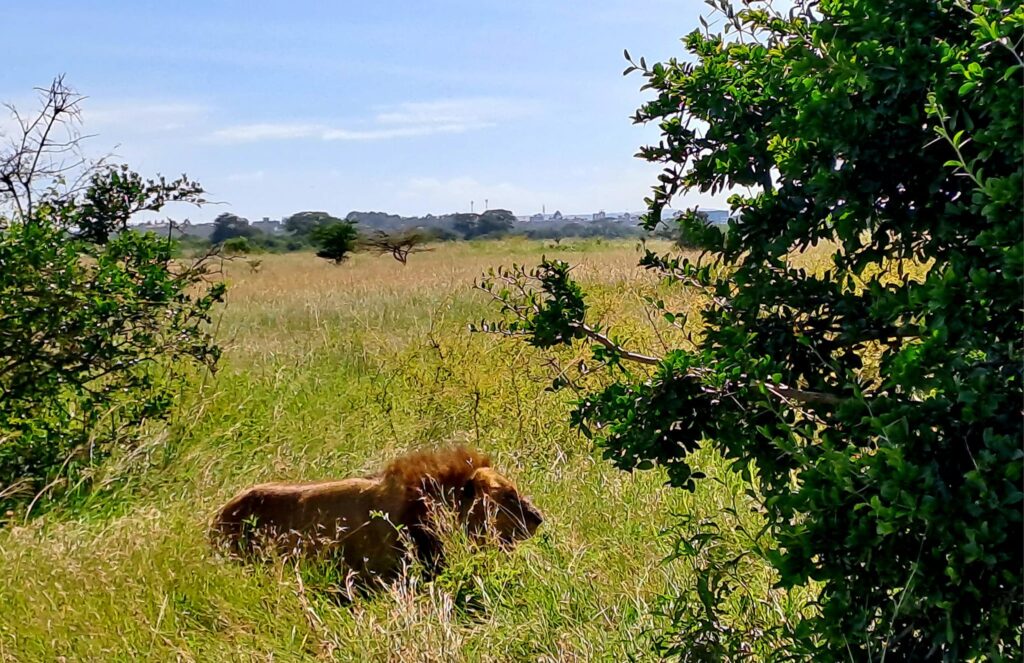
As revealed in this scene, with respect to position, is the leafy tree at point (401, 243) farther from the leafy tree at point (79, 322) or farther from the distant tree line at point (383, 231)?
the leafy tree at point (79, 322)

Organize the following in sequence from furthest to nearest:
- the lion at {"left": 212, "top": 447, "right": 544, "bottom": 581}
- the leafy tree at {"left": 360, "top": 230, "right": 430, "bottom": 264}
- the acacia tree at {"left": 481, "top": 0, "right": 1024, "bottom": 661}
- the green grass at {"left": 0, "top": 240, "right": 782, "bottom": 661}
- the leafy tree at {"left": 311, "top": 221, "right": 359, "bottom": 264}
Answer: the leafy tree at {"left": 311, "top": 221, "right": 359, "bottom": 264} → the leafy tree at {"left": 360, "top": 230, "right": 430, "bottom": 264} → the lion at {"left": 212, "top": 447, "right": 544, "bottom": 581} → the green grass at {"left": 0, "top": 240, "right": 782, "bottom": 661} → the acacia tree at {"left": 481, "top": 0, "right": 1024, "bottom": 661}

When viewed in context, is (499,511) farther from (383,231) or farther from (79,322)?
(383,231)

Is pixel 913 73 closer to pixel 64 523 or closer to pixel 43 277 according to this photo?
pixel 64 523

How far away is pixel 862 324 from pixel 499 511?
2.55 metres

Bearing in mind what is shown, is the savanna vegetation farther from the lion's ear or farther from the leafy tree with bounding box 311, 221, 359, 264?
the leafy tree with bounding box 311, 221, 359, 264

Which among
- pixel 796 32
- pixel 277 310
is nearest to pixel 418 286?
pixel 277 310

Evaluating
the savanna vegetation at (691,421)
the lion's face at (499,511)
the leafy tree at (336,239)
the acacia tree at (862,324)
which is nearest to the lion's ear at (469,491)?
the lion's face at (499,511)

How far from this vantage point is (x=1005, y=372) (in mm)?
2328

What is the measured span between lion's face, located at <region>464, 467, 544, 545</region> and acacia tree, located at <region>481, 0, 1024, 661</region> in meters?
1.77

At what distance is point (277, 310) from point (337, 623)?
1268 cm

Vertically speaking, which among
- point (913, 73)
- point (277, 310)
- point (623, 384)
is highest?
point (913, 73)

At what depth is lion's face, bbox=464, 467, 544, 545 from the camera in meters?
5.03

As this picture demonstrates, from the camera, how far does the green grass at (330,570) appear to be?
13.0 ft

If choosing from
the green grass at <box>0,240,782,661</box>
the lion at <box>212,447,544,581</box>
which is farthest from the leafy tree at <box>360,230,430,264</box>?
the lion at <box>212,447,544,581</box>
